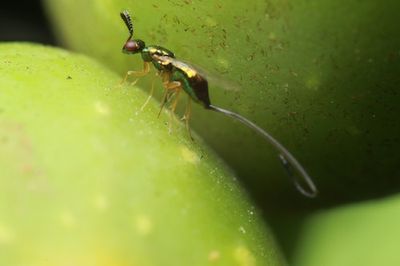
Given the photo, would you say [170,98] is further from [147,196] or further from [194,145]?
[147,196]

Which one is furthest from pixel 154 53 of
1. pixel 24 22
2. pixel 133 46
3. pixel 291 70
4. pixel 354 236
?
pixel 24 22

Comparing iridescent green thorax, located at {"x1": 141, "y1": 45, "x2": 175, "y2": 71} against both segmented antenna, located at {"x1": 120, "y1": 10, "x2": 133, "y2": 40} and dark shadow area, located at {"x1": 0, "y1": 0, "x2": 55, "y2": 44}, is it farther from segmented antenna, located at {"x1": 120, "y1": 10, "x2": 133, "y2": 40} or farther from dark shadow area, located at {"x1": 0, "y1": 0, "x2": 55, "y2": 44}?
dark shadow area, located at {"x1": 0, "y1": 0, "x2": 55, "y2": 44}

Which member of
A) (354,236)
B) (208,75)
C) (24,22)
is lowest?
(24,22)

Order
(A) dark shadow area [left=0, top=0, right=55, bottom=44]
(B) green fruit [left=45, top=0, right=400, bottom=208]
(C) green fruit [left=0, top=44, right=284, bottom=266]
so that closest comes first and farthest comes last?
(C) green fruit [left=0, top=44, right=284, bottom=266]
(B) green fruit [left=45, top=0, right=400, bottom=208]
(A) dark shadow area [left=0, top=0, right=55, bottom=44]

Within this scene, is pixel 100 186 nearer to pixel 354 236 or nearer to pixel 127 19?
pixel 127 19

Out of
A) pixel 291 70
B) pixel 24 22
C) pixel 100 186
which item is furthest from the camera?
pixel 24 22

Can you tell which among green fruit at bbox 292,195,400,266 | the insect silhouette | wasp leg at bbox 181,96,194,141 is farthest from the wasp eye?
green fruit at bbox 292,195,400,266
